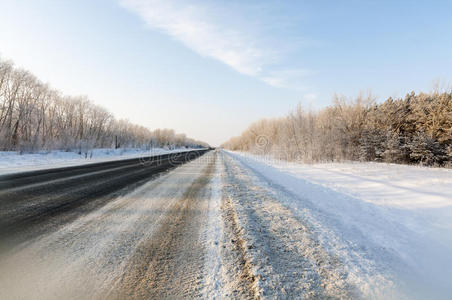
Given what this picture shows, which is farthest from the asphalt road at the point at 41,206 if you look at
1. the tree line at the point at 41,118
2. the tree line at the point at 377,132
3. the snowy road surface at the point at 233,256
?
the tree line at the point at 41,118

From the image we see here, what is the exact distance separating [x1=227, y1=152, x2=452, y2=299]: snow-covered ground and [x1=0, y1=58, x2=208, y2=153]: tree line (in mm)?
28358

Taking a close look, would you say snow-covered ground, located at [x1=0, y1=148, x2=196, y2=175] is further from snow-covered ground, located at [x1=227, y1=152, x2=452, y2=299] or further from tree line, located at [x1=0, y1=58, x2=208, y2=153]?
snow-covered ground, located at [x1=227, y1=152, x2=452, y2=299]

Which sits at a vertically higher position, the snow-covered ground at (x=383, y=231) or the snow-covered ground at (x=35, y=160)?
the snow-covered ground at (x=383, y=231)

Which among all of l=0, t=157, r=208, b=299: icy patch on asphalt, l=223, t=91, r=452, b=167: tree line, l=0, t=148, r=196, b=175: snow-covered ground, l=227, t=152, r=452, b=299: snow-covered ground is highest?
l=223, t=91, r=452, b=167: tree line

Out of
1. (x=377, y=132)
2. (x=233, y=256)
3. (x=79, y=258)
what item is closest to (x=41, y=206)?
(x=79, y=258)

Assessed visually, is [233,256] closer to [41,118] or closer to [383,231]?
[383,231]

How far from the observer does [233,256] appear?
2393 mm

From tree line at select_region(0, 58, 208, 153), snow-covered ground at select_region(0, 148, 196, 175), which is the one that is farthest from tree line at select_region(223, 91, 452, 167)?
tree line at select_region(0, 58, 208, 153)

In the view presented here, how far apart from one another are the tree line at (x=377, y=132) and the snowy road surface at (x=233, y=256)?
13103 mm

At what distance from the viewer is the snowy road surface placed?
71.1 inches

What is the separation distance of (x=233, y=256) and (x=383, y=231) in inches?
118

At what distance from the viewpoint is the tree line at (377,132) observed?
13.3m

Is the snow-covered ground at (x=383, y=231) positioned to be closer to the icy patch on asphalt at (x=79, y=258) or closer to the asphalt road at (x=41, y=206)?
the icy patch on asphalt at (x=79, y=258)

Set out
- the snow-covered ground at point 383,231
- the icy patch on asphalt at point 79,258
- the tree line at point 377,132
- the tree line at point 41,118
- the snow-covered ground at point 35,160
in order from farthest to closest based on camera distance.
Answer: the tree line at point 41,118 → the tree line at point 377,132 → the snow-covered ground at point 35,160 → the snow-covered ground at point 383,231 → the icy patch on asphalt at point 79,258
